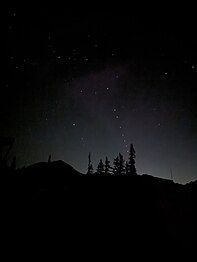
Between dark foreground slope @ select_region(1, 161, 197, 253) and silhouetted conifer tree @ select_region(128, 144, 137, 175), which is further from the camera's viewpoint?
silhouetted conifer tree @ select_region(128, 144, 137, 175)

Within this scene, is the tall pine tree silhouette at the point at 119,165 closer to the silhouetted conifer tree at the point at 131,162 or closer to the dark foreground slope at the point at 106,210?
the silhouetted conifer tree at the point at 131,162

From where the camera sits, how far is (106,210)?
28.2 ft

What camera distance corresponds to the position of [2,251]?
6805 mm

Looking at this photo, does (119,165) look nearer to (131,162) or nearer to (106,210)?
(131,162)

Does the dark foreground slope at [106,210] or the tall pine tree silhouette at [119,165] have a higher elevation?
the tall pine tree silhouette at [119,165]

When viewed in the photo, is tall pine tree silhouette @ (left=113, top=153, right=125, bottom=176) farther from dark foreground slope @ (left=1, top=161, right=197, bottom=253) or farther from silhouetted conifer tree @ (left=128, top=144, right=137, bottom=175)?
dark foreground slope @ (left=1, top=161, right=197, bottom=253)

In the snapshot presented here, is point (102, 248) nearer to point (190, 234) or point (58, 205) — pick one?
point (58, 205)

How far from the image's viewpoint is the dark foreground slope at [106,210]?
7836mm

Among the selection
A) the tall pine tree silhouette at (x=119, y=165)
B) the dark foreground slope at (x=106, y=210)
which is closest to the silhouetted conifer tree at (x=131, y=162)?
the tall pine tree silhouette at (x=119, y=165)

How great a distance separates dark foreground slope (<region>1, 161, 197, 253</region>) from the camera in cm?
784

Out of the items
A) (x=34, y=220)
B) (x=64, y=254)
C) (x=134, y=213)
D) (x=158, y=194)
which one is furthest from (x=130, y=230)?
(x=34, y=220)

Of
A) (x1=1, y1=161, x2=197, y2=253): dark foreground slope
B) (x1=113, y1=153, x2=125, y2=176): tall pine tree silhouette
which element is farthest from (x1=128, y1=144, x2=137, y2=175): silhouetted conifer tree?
(x1=1, y1=161, x2=197, y2=253): dark foreground slope

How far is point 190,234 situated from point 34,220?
20.7 ft

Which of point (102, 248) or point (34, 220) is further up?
point (34, 220)
